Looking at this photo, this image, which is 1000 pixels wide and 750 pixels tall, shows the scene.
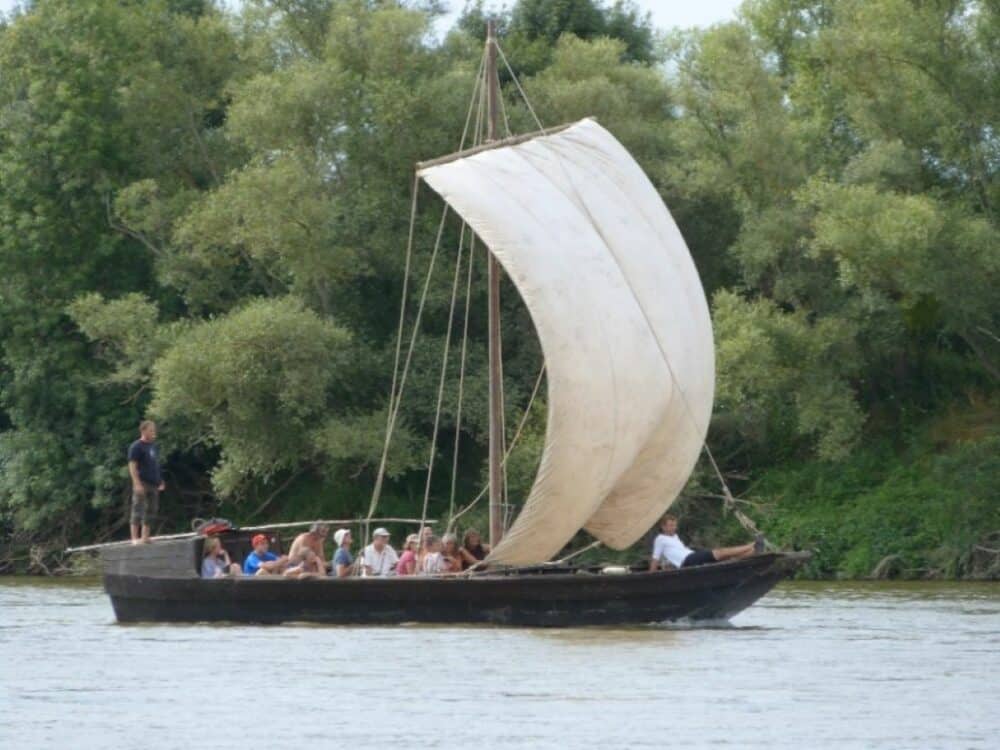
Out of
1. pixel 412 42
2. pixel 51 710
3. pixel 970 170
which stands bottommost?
pixel 51 710

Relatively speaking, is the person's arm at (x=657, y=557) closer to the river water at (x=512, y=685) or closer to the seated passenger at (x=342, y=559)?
the river water at (x=512, y=685)

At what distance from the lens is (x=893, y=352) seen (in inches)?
1726

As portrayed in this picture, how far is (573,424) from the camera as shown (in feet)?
96.6

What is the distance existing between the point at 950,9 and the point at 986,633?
50.1ft

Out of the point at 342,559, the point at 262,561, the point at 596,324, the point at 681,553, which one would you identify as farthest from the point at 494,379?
the point at 262,561

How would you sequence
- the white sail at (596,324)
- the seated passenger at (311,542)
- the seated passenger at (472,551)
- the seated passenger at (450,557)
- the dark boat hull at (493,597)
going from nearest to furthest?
the dark boat hull at (493,597)
the white sail at (596,324)
the seated passenger at (450,557)
the seated passenger at (472,551)
the seated passenger at (311,542)

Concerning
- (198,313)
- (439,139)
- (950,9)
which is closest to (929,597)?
(950,9)

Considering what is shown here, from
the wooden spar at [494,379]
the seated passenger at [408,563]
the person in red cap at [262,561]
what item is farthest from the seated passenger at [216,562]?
the wooden spar at [494,379]

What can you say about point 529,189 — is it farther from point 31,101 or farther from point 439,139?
point 31,101

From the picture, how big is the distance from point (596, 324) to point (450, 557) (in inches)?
126

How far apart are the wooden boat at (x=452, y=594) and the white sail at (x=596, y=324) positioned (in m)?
0.70

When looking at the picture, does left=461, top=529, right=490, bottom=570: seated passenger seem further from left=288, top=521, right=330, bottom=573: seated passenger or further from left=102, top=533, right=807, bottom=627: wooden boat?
left=288, top=521, right=330, bottom=573: seated passenger

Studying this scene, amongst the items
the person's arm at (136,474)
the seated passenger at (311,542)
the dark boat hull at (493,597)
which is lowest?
the dark boat hull at (493,597)

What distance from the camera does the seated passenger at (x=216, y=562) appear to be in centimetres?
3066
